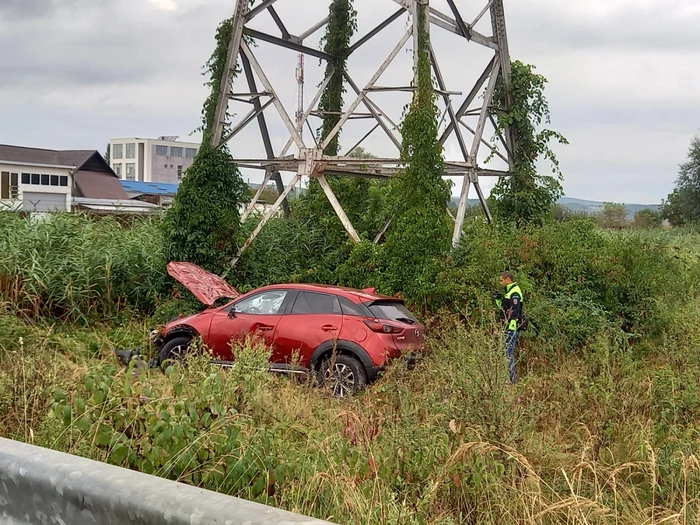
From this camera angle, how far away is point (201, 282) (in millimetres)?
13523

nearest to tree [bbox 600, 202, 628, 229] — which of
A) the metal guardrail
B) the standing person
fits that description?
the standing person

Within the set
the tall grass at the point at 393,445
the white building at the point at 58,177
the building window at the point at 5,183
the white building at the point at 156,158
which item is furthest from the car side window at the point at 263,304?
the white building at the point at 156,158

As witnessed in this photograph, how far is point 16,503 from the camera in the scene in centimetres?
314

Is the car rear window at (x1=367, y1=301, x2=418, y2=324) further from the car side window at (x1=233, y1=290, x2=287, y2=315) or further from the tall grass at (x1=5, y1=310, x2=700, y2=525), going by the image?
the tall grass at (x1=5, y1=310, x2=700, y2=525)

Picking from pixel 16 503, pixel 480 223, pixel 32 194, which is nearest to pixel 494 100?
pixel 480 223

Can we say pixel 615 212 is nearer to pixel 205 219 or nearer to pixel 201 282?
pixel 205 219

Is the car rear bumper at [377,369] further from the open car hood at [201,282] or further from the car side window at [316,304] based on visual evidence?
the open car hood at [201,282]

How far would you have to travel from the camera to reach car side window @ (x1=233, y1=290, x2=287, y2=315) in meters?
10.9

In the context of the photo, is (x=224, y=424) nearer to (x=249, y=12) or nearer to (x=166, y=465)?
(x=166, y=465)

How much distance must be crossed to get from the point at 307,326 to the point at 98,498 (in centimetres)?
752

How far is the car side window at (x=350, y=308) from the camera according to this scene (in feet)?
33.7

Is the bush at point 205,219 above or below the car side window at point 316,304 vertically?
above

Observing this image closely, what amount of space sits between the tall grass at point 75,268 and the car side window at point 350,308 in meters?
5.88

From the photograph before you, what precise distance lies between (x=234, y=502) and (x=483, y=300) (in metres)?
10.1
